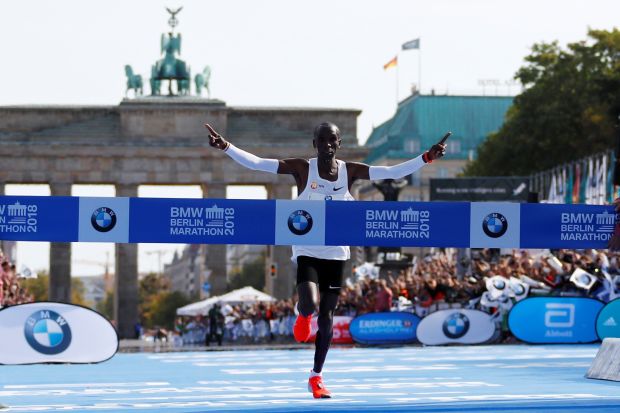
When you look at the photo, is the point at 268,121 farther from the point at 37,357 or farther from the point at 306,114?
the point at 37,357

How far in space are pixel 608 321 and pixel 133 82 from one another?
214 ft

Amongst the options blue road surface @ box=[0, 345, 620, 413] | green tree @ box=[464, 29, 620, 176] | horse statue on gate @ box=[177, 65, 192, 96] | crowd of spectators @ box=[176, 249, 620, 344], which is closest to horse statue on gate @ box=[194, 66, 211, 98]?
horse statue on gate @ box=[177, 65, 192, 96]

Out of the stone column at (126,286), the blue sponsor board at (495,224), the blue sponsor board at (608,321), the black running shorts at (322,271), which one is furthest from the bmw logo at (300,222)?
the stone column at (126,286)

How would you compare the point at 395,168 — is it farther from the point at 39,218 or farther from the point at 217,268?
the point at 217,268

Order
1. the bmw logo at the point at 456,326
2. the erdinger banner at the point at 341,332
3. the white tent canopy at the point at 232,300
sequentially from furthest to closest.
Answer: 1. the white tent canopy at the point at 232,300
2. the erdinger banner at the point at 341,332
3. the bmw logo at the point at 456,326

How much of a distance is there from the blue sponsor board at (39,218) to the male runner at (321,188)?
154cm

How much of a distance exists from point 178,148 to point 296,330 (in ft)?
244

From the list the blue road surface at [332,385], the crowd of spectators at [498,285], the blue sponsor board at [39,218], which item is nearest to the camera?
the blue road surface at [332,385]

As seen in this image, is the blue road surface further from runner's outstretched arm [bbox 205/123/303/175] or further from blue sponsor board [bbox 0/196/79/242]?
runner's outstretched arm [bbox 205/123/303/175]

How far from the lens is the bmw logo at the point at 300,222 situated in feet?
39.0

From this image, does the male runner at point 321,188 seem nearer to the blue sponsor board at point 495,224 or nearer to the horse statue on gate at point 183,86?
the blue sponsor board at point 495,224

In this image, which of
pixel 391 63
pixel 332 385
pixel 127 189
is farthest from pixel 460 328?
pixel 391 63

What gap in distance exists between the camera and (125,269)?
84.8 metres

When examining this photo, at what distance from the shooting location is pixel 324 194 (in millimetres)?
11859
